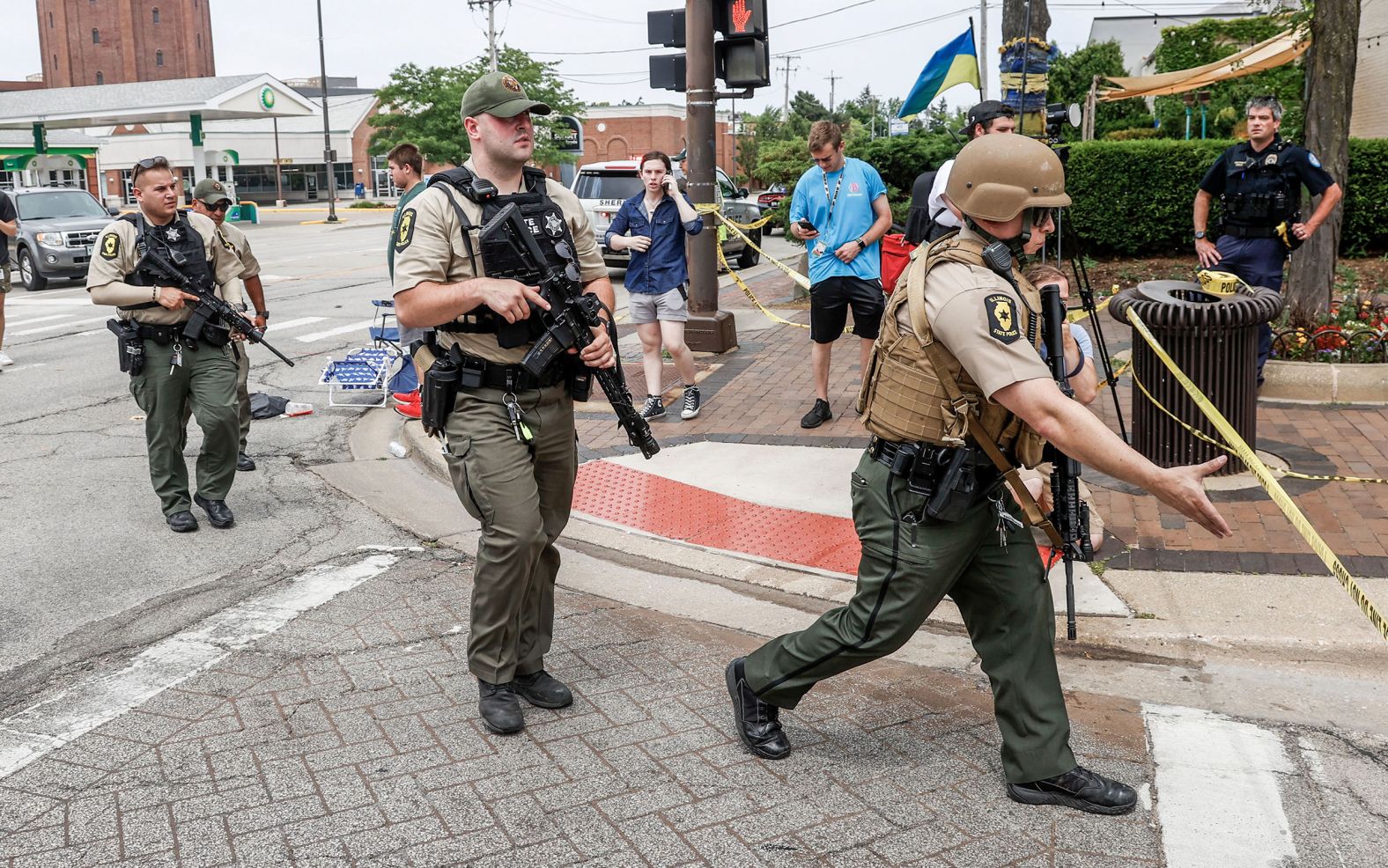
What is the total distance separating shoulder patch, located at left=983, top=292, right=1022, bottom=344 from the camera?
3.17m

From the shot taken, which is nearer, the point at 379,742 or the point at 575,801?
the point at 575,801

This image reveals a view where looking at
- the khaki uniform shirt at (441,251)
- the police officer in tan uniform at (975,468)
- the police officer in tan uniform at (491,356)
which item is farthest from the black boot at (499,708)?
the khaki uniform shirt at (441,251)

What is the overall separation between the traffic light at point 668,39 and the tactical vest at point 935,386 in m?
8.29

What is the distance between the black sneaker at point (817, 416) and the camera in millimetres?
8188

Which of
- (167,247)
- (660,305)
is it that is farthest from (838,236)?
(167,247)

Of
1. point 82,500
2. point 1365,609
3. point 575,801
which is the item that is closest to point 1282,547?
point 1365,609

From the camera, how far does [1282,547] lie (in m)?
5.64

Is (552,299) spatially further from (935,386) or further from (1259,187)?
(1259,187)

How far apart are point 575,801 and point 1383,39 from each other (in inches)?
868

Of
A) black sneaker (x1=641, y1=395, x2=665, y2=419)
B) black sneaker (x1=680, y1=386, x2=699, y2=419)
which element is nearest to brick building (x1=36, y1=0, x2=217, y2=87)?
black sneaker (x1=641, y1=395, x2=665, y2=419)

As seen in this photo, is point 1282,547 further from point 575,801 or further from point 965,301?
point 575,801

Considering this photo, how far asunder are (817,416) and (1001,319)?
16.7 ft

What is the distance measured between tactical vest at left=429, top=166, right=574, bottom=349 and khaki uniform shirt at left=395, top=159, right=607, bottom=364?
17 millimetres

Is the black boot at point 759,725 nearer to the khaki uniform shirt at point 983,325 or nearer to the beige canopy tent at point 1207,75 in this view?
the khaki uniform shirt at point 983,325
